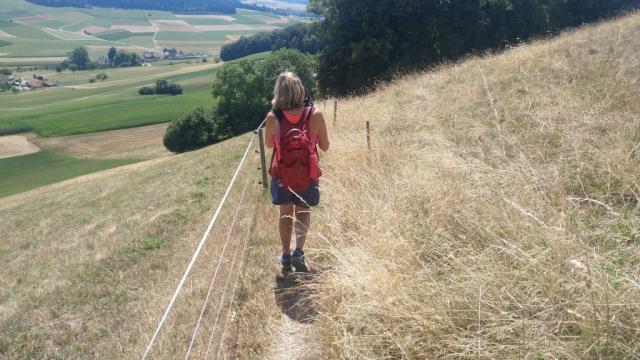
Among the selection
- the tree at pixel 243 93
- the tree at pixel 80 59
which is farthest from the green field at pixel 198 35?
the tree at pixel 243 93

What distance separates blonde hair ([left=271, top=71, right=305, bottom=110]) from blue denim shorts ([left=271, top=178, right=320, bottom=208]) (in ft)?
2.41

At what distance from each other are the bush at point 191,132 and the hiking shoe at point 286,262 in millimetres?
41380

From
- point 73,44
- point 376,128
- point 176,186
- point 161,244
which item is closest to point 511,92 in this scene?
point 376,128

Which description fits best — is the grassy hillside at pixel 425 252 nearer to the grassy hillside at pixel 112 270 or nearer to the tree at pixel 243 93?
the grassy hillside at pixel 112 270

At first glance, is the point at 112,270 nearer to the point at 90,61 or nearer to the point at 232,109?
the point at 232,109

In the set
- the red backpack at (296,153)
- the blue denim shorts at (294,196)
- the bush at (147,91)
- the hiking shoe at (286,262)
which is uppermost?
the bush at (147,91)

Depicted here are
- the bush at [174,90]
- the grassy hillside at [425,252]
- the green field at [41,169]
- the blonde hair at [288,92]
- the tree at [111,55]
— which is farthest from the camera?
the tree at [111,55]

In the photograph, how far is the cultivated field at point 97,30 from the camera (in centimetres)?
13362

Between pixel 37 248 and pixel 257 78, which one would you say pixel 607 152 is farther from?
pixel 257 78

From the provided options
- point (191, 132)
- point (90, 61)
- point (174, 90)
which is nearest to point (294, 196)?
point (191, 132)

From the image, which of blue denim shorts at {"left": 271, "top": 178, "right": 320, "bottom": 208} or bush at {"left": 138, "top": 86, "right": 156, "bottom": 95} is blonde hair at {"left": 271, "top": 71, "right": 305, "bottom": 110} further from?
bush at {"left": 138, "top": 86, "right": 156, "bottom": 95}

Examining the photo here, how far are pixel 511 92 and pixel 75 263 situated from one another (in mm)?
8194

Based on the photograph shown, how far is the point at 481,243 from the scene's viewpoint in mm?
3312

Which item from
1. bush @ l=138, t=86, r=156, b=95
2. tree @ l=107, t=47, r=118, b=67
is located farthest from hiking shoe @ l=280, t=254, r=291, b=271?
tree @ l=107, t=47, r=118, b=67
